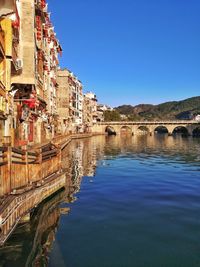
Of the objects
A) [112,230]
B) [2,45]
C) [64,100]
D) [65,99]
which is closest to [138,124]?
[65,99]

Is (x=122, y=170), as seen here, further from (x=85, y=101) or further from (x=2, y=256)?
(x=85, y=101)

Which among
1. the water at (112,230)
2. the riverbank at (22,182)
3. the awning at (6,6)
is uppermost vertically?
the awning at (6,6)

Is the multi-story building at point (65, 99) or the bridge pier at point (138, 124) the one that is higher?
the multi-story building at point (65, 99)

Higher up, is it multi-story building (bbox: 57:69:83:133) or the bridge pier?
multi-story building (bbox: 57:69:83:133)

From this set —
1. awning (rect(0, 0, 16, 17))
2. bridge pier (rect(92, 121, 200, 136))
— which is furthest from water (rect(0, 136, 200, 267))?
bridge pier (rect(92, 121, 200, 136))

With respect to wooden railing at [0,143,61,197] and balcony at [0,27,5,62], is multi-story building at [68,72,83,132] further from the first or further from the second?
wooden railing at [0,143,61,197]

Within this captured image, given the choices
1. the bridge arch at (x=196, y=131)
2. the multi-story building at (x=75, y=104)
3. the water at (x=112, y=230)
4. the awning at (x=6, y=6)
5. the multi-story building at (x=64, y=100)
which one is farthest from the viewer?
the bridge arch at (x=196, y=131)

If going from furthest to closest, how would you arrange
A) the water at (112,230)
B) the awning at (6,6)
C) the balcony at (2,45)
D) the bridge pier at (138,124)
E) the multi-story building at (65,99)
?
the bridge pier at (138,124) < the multi-story building at (65,99) < the balcony at (2,45) < the awning at (6,6) < the water at (112,230)

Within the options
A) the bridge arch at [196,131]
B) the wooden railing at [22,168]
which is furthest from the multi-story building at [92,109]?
the wooden railing at [22,168]

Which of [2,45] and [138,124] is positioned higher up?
[2,45]

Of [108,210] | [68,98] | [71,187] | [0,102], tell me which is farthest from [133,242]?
[68,98]

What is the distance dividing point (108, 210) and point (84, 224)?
8.12 ft

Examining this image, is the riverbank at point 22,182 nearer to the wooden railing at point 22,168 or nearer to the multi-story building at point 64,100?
the wooden railing at point 22,168

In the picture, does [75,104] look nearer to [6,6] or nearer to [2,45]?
[2,45]
